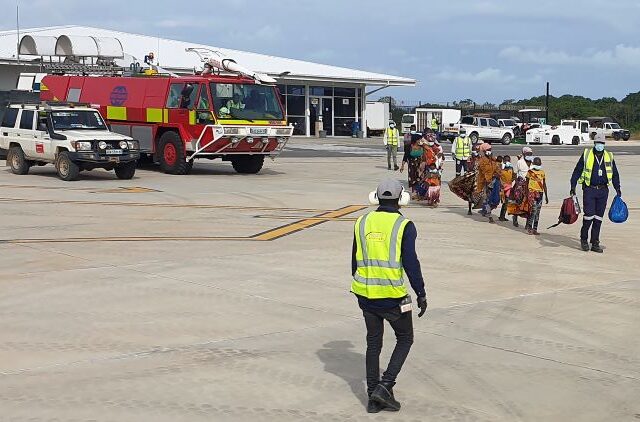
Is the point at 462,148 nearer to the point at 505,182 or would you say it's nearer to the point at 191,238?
the point at 505,182

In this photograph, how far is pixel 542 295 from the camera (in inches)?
413

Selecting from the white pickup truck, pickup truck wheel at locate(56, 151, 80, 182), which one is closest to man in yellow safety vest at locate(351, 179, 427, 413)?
the white pickup truck

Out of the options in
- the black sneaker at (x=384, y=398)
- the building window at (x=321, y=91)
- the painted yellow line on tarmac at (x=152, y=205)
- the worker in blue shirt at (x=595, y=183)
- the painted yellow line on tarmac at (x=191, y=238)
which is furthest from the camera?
the building window at (x=321, y=91)

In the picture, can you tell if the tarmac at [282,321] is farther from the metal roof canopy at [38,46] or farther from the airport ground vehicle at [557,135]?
the airport ground vehicle at [557,135]

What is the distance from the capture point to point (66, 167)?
22656mm

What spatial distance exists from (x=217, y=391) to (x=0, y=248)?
7.11 meters

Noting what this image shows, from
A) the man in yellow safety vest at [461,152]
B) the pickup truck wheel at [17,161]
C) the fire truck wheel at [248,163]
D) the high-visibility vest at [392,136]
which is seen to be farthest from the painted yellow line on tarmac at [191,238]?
the high-visibility vest at [392,136]

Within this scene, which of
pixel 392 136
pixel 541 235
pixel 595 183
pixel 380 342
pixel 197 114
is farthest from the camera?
pixel 392 136

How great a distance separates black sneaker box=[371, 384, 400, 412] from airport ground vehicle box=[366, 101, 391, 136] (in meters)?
57.3

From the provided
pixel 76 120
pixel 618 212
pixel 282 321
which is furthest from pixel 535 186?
pixel 76 120

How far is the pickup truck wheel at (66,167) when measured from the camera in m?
22.5

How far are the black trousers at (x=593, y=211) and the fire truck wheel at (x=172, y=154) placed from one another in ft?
43.7

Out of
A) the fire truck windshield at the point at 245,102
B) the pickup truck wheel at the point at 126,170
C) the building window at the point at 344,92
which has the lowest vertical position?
the pickup truck wheel at the point at 126,170

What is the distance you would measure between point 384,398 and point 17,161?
66.5ft
